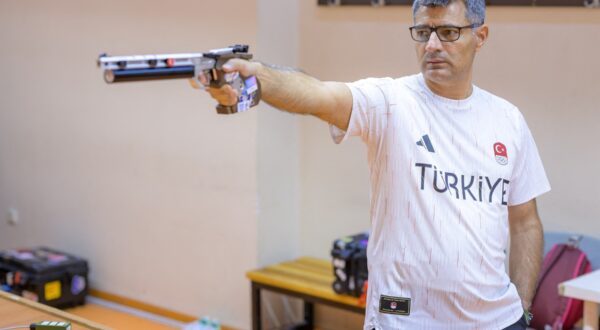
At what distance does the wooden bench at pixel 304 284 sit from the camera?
4.35m

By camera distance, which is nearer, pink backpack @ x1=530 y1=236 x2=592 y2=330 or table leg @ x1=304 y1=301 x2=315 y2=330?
pink backpack @ x1=530 y1=236 x2=592 y2=330

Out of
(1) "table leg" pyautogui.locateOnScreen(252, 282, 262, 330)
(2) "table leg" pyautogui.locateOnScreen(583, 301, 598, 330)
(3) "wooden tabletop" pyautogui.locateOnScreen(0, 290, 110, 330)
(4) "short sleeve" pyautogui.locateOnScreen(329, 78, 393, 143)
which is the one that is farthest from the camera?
(1) "table leg" pyautogui.locateOnScreen(252, 282, 262, 330)

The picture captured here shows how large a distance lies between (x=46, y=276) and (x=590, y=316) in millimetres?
3526

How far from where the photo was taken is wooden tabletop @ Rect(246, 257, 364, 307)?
438cm

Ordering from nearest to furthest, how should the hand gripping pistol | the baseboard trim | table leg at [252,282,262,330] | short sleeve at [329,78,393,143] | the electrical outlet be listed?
the hand gripping pistol → short sleeve at [329,78,393,143] → table leg at [252,282,262,330] → the baseboard trim → the electrical outlet

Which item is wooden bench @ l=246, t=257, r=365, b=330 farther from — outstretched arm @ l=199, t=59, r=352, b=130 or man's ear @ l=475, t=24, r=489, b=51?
outstretched arm @ l=199, t=59, r=352, b=130

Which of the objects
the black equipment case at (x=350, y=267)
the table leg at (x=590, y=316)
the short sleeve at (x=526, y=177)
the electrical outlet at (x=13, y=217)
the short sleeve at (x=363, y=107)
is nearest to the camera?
the short sleeve at (x=363, y=107)

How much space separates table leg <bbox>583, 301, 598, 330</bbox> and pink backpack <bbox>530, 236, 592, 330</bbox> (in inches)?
14.7

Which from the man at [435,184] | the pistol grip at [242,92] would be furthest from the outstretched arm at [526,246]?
the pistol grip at [242,92]

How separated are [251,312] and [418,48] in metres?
2.88

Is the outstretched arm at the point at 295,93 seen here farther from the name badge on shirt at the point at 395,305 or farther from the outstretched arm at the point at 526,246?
the outstretched arm at the point at 526,246

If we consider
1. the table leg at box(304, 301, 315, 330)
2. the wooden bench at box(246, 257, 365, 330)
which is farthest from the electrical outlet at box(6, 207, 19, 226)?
the table leg at box(304, 301, 315, 330)

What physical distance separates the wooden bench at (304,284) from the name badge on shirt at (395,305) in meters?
2.02

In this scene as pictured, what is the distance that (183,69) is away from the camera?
1.70 metres
